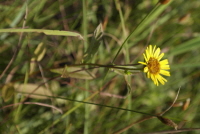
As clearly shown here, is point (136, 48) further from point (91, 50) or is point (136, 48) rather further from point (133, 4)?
point (91, 50)

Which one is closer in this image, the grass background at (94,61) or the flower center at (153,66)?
the flower center at (153,66)

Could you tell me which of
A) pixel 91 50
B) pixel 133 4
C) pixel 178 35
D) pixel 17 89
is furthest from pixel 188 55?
pixel 17 89

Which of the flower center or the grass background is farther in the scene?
the grass background

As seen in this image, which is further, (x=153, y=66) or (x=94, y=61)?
(x=94, y=61)
